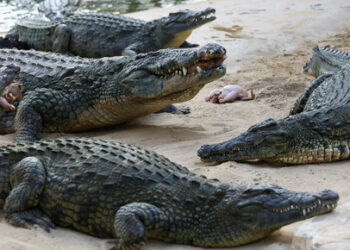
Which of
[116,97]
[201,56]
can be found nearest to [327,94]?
[201,56]

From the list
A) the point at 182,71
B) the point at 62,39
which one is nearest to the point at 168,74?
the point at 182,71

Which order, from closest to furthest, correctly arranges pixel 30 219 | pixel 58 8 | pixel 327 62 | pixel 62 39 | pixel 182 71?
pixel 30 219 → pixel 182 71 → pixel 327 62 → pixel 62 39 → pixel 58 8

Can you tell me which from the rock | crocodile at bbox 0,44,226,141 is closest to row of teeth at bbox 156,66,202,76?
crocodile at bbox 0,44,226,141

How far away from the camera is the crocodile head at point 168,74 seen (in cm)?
572

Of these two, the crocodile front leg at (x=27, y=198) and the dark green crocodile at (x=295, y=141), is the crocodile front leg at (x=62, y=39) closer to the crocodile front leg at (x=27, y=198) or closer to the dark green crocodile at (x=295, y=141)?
the dark green crocodile at (x=295, y=141)

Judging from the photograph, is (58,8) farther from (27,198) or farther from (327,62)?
(27,198)

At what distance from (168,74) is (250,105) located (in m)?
1.34

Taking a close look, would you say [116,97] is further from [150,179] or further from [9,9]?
[9,9]

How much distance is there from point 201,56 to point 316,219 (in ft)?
8.37

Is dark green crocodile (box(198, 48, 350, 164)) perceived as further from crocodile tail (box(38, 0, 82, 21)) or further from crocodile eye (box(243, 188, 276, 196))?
crocodile tail (box(38, 0, 82, 21))

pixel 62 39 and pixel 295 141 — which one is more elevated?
pixel 295 141

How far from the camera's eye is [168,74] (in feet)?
19.3

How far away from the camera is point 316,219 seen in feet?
11.3

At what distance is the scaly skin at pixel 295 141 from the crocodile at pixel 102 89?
88cm
